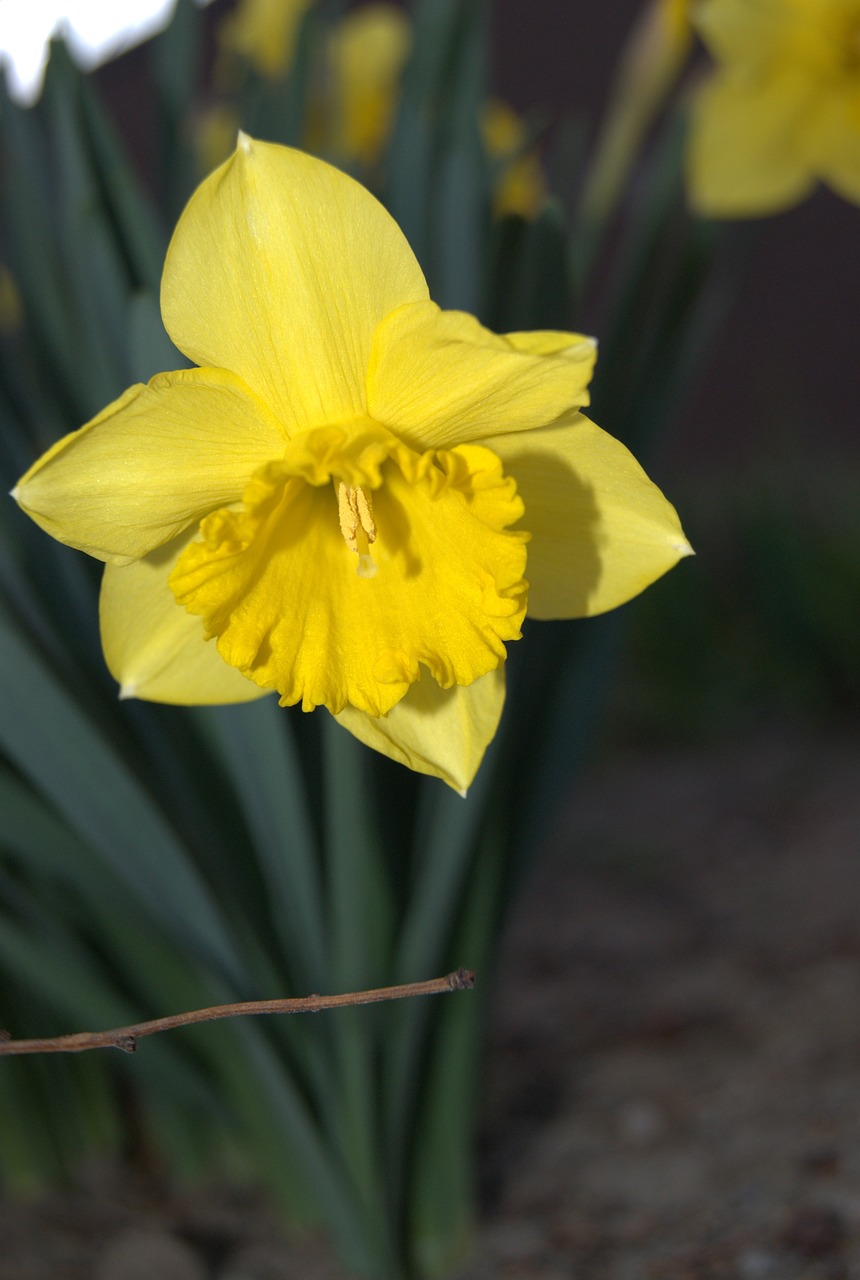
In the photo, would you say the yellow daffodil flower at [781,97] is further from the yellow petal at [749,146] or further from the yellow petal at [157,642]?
the yellow petal at [157,642]

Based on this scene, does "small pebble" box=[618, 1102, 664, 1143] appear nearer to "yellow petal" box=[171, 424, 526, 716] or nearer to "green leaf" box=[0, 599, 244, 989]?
"green leaf" box=[0, 599, 244, 989]

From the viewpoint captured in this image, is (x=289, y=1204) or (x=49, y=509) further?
(x=289, y=1204)

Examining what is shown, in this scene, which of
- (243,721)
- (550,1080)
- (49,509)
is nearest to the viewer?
(49,509)

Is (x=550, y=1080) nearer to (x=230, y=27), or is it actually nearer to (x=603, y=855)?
(x=603, y=855)

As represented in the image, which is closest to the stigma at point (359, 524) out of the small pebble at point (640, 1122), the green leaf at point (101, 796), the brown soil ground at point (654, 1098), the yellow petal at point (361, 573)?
the yellow petal at point (361, 573)

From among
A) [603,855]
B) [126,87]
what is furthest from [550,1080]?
[126,87]

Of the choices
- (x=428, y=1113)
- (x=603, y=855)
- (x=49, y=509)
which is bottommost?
(x=603, y=855)

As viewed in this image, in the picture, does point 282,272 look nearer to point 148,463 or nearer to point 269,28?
point 148,463
